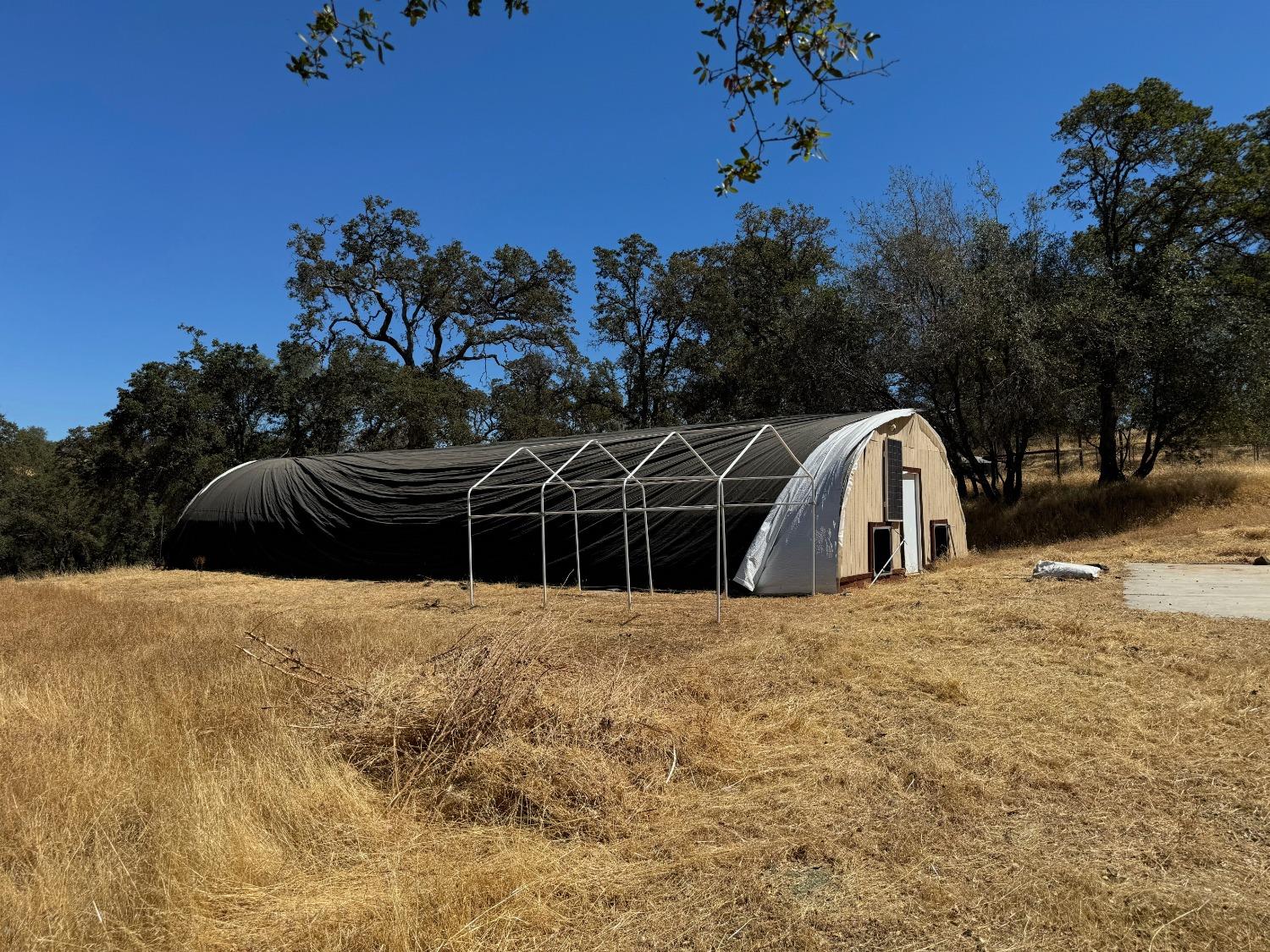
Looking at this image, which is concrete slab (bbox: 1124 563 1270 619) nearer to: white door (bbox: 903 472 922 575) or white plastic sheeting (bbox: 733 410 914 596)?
white door (bbox: 903 472 922 575)

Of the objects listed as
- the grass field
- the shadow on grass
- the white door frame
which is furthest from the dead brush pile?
the shadow on grass

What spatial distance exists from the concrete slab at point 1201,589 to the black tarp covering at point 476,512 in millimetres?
4882

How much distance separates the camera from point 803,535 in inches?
461

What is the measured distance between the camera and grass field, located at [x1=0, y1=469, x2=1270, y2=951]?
268 centimetres

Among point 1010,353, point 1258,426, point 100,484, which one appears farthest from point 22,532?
point 1258,426

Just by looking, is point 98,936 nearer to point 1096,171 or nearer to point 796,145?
point 796,145

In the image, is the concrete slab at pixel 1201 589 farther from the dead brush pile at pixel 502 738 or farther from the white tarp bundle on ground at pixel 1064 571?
the dead brush pile at pixel 502 738

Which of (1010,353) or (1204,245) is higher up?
(1204,245)

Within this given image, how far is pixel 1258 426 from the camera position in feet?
57.6

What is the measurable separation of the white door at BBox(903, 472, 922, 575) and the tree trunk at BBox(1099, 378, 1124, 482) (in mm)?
7167

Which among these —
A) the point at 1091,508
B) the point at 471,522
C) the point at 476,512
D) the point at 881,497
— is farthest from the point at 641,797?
the point at 1091,508

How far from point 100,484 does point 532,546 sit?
17.7 meters

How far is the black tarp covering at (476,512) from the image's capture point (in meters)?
12.8

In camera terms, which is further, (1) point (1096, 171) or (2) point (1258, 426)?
(1) point (1096, 171)
